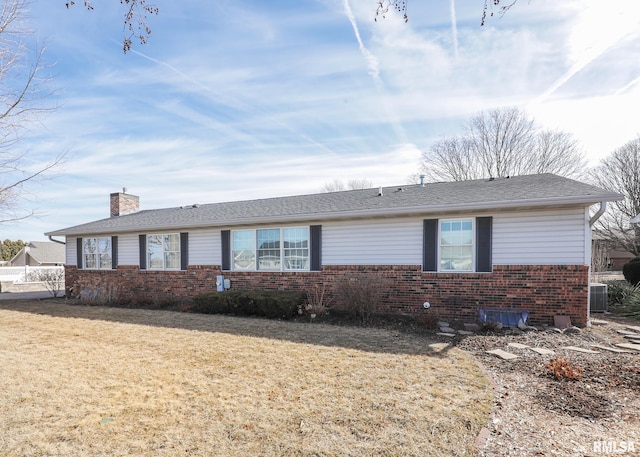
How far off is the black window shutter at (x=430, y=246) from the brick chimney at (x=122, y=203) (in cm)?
1503

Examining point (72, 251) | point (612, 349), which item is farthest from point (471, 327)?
point (72, 251)

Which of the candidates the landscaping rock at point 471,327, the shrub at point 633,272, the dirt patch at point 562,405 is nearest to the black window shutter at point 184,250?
the landscaping rock at point 471,327

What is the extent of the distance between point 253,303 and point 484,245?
6021mm

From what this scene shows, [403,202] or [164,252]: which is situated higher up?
[403,202]

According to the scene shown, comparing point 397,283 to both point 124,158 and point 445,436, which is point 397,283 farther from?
point 124,158

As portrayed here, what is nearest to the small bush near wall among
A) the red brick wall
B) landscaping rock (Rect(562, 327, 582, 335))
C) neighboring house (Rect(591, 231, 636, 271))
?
the red brick wall

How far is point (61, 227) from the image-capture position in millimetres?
16781

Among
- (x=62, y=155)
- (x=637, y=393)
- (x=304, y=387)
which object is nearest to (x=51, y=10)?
(x=62, y=155)

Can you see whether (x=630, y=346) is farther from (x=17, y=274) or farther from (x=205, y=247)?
(x=17, y=274)

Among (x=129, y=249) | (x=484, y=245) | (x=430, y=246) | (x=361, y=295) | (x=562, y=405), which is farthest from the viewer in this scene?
(x=129, y=249)

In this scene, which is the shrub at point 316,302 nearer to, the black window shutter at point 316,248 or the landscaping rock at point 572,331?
the black window shutter at point 316,248

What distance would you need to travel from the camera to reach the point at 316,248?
33.8 ft

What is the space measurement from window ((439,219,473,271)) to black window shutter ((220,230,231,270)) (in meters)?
6.58

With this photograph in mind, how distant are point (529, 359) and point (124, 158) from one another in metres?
14.5
